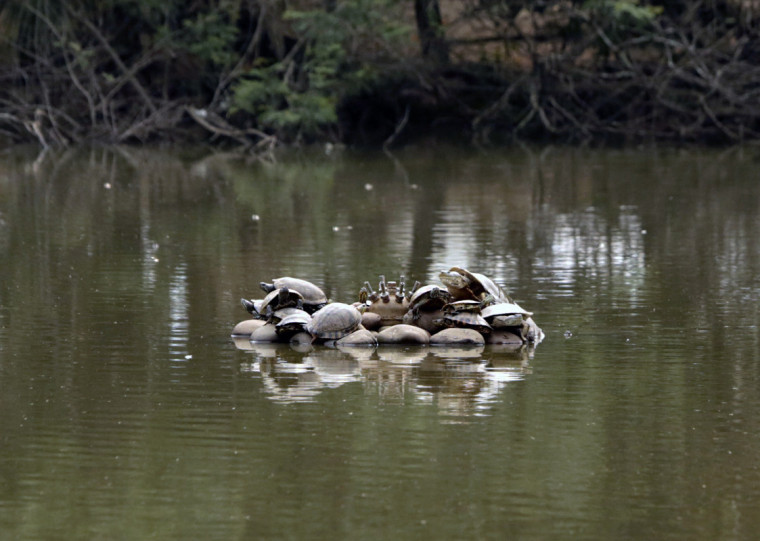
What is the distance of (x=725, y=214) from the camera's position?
18391mm

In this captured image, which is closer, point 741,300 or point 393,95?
point 741,300

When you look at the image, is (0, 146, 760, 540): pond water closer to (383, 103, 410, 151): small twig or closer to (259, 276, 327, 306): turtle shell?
(259, 276, 327, 306): turtle shell

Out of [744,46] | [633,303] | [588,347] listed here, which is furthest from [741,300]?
[744,46]

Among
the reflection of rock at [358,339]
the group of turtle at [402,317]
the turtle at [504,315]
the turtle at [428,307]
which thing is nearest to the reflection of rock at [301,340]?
A: the group of turtle at [402,317]

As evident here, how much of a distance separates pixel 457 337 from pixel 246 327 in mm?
1470

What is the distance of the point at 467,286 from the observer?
402 inches

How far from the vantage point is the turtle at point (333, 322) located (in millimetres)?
9953

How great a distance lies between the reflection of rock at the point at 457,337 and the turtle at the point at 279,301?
98 cm

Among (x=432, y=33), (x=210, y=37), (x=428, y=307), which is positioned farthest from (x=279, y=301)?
(x=432, y=33)

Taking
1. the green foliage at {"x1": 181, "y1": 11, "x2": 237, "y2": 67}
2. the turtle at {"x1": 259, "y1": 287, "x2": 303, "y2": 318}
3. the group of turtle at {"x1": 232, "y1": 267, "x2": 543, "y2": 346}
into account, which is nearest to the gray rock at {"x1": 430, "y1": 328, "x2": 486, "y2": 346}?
the group of turtle at {"x1": 232, "y1": 267, "x2": 543, "y2": 346}

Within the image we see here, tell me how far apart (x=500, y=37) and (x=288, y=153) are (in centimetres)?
639

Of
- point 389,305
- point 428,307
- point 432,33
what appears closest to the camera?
point 428,307

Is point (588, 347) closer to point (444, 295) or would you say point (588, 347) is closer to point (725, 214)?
point (444, 295)

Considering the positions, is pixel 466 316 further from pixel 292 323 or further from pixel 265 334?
pixel 265 334
